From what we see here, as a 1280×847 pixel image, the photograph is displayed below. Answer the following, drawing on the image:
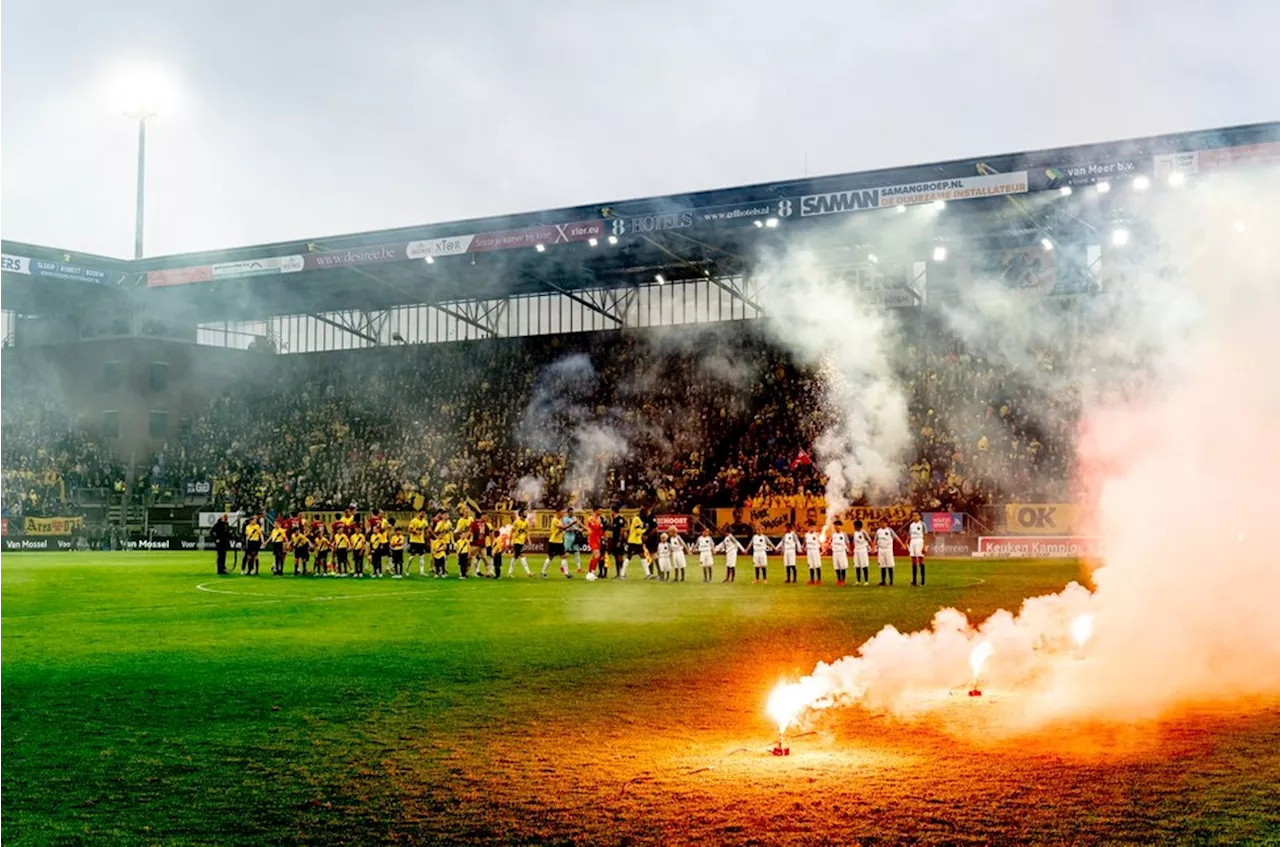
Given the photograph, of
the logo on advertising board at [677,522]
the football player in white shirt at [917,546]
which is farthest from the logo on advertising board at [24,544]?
the football player in white shirt at [917,546]

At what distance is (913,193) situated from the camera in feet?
106

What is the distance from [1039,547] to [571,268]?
66.6 feet

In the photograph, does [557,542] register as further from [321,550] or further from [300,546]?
[300,546]

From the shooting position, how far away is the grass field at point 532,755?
605 cm

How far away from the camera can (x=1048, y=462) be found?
34.5 metres

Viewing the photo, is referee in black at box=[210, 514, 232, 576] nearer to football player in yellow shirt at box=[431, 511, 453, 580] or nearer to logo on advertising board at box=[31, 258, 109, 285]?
football player in yellow shirt at box=[431, 511, 453, 580]

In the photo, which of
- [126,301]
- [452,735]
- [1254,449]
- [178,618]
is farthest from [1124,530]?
[126,301]

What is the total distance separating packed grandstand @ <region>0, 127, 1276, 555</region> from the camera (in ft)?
114

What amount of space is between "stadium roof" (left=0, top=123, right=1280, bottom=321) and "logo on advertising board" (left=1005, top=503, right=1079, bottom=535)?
331 inches

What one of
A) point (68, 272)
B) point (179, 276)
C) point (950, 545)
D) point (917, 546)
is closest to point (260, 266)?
point (179, 276)

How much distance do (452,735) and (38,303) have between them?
50.3m

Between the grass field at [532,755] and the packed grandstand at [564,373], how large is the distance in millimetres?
21749

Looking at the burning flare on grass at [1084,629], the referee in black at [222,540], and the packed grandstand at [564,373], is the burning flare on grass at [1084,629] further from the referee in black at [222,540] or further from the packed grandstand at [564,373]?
the referee in black at [222,540]

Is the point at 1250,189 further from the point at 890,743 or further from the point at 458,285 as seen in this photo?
the point at 458,285
